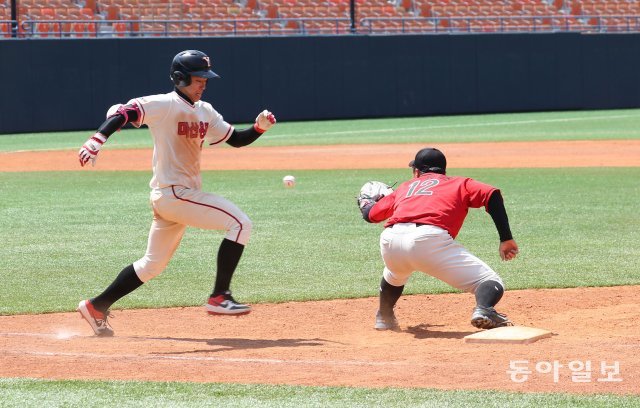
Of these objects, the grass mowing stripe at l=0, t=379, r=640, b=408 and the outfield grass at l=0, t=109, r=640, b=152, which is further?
the outfield grass at l=0, t=109, r=640, b=152

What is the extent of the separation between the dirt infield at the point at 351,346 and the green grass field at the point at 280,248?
25 centimetres

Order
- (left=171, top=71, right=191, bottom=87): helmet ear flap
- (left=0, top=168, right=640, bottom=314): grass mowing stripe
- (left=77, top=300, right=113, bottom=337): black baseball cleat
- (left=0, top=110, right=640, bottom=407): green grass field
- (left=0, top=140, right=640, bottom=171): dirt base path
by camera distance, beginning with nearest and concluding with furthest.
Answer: (left=0, top=110, right=640, bottom=407): green grass field
(left=171, top=71, right=191, bottom=87): helmet ear flap
(left=77, top=300, right=113, bottom=337): black baseball cleat
(left=0, top=168, right=640, bottom=314): grass mowing stripe
(left=0, top=140, right=640, bottom=171): dirt base path

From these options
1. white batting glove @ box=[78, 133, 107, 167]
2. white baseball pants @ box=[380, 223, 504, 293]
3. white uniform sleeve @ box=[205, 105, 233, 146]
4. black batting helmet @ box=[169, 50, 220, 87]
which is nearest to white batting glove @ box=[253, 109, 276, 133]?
white uniform sleeve @ box=[205, 105, 233, 146]

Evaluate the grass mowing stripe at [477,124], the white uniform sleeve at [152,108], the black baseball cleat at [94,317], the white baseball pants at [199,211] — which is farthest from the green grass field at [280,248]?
the grass mowing stripe at [477,124]

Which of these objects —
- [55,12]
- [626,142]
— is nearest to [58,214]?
[626,142]

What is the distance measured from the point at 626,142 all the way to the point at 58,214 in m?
13.5

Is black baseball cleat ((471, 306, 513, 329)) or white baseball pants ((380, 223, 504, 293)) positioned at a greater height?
white baseball pants ((380, 223, 504, 293))

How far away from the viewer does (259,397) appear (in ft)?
15.3

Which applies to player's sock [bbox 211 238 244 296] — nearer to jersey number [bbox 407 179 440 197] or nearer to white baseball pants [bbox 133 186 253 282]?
white baseball pants [bbox 133 186 253 282]

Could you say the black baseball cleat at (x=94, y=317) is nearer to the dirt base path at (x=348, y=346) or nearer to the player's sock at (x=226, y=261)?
the dirt base path at (x=348, y=346)

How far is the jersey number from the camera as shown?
6.37 m

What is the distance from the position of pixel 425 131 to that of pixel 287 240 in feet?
51.3

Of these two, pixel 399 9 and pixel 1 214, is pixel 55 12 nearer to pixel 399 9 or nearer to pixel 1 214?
pixel 399 9

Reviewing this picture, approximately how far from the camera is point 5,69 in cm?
2498
